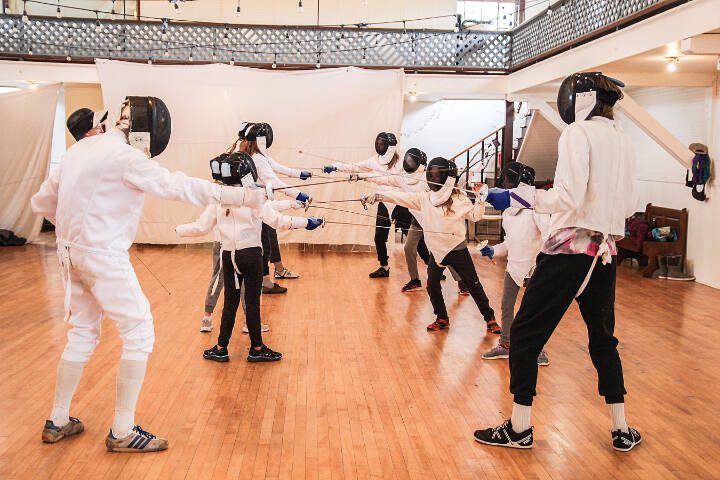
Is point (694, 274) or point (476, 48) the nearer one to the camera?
point (694, 274)

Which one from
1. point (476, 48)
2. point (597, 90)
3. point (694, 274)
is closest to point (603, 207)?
point (597, 90)

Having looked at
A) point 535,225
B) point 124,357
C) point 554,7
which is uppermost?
point 554,7

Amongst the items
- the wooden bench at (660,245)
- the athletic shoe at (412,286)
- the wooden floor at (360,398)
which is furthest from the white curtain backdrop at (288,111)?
the wooden floor at (360,398)

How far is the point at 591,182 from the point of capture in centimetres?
304

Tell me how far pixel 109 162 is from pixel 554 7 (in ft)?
22.1

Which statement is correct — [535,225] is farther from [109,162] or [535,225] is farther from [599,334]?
[109,162]

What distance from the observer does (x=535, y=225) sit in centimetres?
453

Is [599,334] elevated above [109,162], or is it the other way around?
[109,162]

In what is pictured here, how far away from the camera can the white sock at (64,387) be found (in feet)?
10.4

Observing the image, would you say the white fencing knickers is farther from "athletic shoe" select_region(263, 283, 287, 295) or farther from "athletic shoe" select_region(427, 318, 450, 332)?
"athletic shoe" select_region(263, 283, 287, 295)

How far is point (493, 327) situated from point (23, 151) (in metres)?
7.52

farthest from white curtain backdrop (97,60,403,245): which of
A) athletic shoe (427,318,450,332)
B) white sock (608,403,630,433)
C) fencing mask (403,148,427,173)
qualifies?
white sock (608,403,630,433)

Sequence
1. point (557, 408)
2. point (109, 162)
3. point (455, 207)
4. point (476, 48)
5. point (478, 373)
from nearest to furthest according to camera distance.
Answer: point (109, 162) < point (557, 408) < point (478, 373) < point (455, 207) < point (476, 48)

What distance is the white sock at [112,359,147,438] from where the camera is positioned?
3.08 meters
